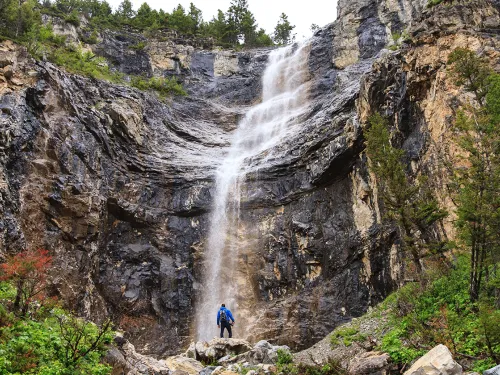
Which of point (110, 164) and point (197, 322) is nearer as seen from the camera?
point (197, 322)

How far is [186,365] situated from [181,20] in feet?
143

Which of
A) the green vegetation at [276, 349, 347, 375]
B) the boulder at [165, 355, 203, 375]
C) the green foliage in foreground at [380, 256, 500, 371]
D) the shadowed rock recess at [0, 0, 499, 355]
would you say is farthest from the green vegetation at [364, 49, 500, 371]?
the boulder at [165, 355, 203, 375]

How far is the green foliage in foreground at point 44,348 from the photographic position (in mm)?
8234

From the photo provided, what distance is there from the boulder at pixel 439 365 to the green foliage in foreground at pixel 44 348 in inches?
242

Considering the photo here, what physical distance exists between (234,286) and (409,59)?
14.2 m

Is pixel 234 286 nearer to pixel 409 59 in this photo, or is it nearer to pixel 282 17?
pixel 409 59

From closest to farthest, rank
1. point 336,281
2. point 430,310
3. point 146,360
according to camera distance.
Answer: point 430,310, point 146,360, point 336,281

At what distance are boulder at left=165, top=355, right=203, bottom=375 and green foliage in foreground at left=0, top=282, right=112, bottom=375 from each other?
326cm

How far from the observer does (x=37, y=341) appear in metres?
9.04

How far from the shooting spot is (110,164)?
23844 mm

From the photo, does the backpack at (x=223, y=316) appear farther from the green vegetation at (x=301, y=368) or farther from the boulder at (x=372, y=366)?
the boulder at (x=372, y=366)

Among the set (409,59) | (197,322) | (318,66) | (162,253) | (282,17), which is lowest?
(197,322)

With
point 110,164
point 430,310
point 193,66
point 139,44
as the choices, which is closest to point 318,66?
point 193,66

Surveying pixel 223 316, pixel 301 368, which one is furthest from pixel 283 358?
pixel 223 316
